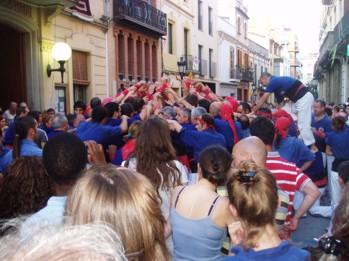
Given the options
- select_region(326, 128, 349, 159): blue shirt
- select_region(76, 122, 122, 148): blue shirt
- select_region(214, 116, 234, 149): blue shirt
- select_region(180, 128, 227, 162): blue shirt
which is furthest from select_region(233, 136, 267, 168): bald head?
select_region(326, 128, 349, 159): blue shirt

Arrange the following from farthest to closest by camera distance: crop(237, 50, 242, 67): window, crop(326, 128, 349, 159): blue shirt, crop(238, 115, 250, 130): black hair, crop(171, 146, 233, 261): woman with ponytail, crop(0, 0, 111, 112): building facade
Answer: crop(237, 50, 242, 67): window
crop(0, 0, 111, 112): building facade
crop(238, 115, 250, 130): black hair
crop(326, 128, 349, 159): blue shirt
crop(171, 146, 233, 261): woman with ponytail

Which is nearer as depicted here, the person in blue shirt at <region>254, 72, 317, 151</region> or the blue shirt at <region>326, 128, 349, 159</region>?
the blue shirt at <region>326, 128, 349, 159</region>

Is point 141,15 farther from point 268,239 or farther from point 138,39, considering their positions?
point 268,239

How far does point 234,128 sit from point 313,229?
1755 mm

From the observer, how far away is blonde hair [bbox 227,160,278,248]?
251 centimetres

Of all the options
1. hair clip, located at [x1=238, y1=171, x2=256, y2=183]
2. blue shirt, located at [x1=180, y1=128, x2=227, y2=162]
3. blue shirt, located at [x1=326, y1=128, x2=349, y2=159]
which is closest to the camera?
hair clip, located at [x1=238, y1=171, x2=256, y2=183]

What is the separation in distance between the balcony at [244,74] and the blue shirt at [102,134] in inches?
1474

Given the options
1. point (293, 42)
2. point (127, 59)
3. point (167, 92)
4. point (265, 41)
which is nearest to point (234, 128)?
point (167, 92)

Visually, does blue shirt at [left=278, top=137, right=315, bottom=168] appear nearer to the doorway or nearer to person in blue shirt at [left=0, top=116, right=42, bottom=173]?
person in blue shirt at [left=0, top=116, right=42, bottom=173]

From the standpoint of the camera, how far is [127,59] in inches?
790

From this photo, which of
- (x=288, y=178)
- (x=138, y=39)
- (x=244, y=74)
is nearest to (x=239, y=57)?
(x=244, y=74)

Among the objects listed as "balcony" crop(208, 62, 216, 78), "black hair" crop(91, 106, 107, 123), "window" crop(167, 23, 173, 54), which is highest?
"window" crop(167, 23, 173, 54)

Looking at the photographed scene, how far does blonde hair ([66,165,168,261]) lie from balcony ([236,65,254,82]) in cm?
4123

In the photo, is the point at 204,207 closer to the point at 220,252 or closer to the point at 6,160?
the point at 220,252
